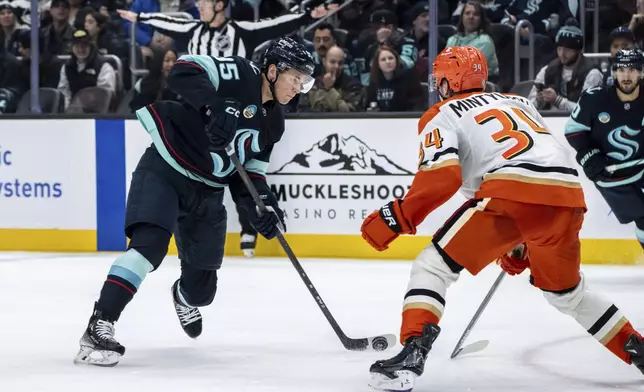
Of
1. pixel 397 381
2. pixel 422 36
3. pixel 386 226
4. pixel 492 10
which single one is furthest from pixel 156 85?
pixel 397 381

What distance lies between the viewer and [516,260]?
3.30 m

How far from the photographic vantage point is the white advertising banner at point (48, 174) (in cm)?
687

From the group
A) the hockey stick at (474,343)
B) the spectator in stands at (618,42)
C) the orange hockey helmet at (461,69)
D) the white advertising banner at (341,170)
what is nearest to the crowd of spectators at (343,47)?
the spectator in stands at (618,42)

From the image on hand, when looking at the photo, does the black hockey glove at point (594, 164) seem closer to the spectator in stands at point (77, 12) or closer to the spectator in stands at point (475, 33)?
the spectator in stands at point (475, 33)

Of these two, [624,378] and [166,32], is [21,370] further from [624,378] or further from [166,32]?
[166,32]

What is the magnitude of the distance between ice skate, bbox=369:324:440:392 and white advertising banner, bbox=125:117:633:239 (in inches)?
142

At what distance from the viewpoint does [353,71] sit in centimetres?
692

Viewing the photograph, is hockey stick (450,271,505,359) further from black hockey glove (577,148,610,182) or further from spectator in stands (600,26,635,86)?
spectator in stands (600,26,635,86)

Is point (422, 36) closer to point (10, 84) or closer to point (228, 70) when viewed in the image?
point (10, 84)

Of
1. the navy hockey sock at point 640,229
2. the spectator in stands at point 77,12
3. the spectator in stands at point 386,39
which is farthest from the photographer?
the spectator in stands at point 77,12

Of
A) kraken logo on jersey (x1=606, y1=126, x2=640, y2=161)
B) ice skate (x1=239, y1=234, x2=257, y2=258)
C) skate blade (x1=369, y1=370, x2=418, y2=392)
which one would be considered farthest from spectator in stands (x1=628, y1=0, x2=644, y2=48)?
skate blade (x1=369, y1=370, x2=418, y2=392)

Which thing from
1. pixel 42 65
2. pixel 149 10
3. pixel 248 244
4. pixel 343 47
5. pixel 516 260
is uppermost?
pixel 149 10

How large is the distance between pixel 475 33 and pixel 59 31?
A: 293 cm

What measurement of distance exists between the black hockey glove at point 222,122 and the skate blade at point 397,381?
915 millimetres
